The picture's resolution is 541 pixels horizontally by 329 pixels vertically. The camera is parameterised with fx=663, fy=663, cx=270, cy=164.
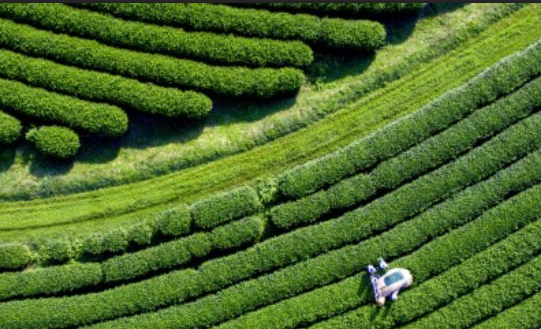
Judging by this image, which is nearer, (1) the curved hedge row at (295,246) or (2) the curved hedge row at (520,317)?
(2) the curved hedge row at (520,317)

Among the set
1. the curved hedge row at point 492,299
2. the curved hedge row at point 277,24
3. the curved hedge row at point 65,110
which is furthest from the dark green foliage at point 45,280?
the curved hedge row at point 492,299

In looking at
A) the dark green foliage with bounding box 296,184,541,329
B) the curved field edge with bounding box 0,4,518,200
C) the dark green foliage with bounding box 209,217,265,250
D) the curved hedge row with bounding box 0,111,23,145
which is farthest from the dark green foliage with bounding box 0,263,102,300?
the dark green foliage with bounding box 296,184,541,329

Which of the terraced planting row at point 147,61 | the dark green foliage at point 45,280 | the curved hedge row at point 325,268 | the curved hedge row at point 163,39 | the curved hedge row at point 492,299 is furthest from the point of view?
the curved hedge row at point 163,39

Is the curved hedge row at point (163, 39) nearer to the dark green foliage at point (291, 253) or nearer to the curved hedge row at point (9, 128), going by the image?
the curved hedge row at point (9, 128)

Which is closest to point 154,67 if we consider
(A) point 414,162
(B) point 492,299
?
(A) point 414,162

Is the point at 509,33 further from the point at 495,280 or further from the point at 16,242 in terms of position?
the point at 16,242

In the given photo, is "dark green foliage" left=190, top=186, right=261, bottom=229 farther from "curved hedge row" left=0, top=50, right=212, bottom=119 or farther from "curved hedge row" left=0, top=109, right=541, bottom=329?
"curved hedge row" left=0, top=50, right=212, bottom=119

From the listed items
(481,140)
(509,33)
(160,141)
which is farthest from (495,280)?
(160,141)
